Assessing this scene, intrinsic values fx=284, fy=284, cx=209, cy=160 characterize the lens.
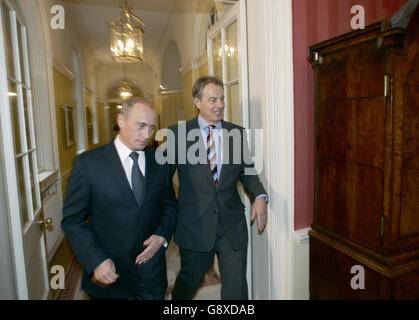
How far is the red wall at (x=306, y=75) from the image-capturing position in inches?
74.5

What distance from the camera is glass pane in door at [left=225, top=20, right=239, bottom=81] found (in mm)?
2316

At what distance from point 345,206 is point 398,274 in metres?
0.43

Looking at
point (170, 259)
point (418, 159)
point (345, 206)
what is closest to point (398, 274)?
point (345, 206)

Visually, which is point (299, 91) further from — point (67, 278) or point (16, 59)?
point (67, 278)

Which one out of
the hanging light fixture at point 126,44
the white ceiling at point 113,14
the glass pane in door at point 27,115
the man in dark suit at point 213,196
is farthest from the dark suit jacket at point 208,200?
the white ceiling at point 113,14

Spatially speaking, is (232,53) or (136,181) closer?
(136,181)

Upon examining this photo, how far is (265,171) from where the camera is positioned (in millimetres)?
1999

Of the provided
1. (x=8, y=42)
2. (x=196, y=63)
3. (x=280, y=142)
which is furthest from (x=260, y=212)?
(x=196, y=63)

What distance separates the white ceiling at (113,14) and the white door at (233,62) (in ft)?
5.05

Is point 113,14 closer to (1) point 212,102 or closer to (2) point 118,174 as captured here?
(1) point 212,102

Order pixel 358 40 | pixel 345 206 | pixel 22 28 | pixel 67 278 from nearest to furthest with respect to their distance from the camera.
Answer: pixel 358 40
pixel 345 206
pixel 22 28
pixel 67 278

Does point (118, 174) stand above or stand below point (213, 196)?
above

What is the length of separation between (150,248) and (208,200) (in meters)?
0.48

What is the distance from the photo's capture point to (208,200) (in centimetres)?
186
